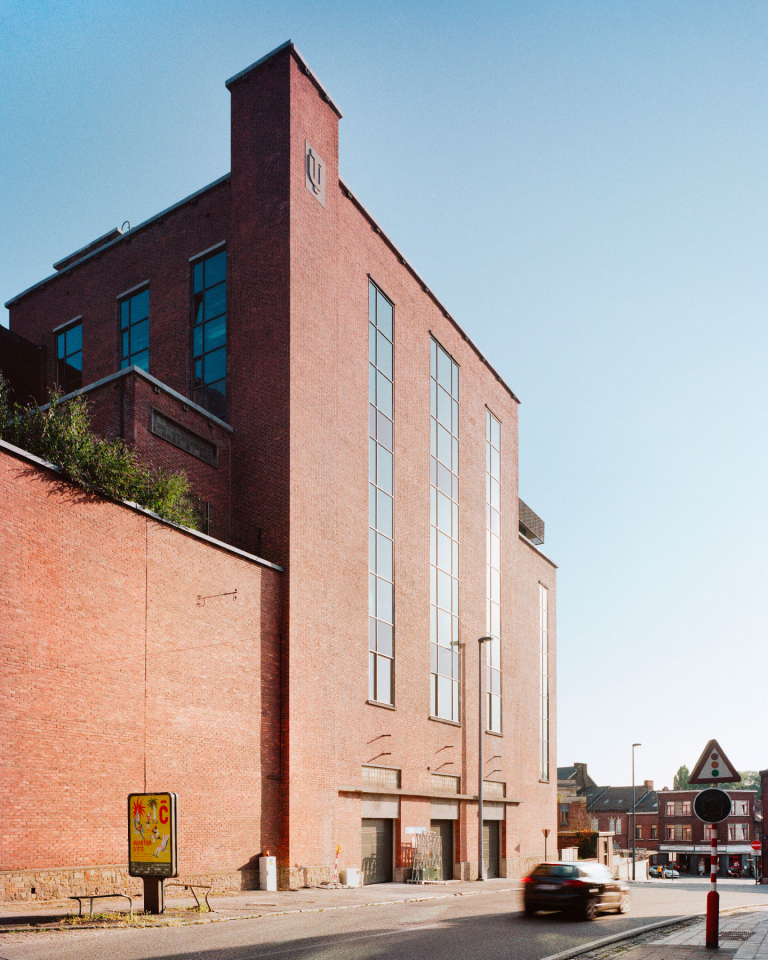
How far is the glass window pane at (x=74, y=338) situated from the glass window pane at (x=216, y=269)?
24.5 feet

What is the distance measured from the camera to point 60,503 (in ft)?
71.4

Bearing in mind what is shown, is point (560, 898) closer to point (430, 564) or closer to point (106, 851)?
point (106, 851)

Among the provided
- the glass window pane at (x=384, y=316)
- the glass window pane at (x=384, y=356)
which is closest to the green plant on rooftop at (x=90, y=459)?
the glass window pane at (x=384, y=356)

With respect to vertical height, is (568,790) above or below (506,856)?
below

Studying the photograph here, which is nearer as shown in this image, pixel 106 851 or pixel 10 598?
pixel 10 598

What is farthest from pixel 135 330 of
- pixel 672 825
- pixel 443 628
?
pixel 672 825

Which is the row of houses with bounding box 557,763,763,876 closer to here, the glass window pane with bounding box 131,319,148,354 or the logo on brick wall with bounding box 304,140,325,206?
the glass window pane with bounding box 131,319,148,354

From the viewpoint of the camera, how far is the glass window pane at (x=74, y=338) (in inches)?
1554

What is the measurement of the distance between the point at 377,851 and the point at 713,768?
22005 millimetres

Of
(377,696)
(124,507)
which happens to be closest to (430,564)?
(377,696)

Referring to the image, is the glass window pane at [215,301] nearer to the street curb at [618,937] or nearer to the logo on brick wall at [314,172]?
the logo on brick wall at [314,172]

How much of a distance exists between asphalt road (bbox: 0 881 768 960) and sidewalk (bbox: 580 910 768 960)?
882 millimetres

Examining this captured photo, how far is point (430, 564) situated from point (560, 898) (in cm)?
2144

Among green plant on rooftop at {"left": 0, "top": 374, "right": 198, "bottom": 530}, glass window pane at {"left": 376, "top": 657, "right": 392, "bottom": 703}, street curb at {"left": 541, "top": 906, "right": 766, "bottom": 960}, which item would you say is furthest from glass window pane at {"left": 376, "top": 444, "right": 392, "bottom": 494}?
street curb at {"left": 541, "top": 906, "right": 766, "bottom": 960}
